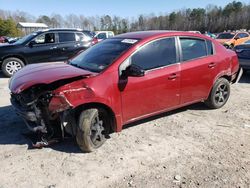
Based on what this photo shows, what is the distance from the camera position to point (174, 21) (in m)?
77.9

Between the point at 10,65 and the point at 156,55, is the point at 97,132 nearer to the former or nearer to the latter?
the point at 156,55

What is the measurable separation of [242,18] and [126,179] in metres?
67.3

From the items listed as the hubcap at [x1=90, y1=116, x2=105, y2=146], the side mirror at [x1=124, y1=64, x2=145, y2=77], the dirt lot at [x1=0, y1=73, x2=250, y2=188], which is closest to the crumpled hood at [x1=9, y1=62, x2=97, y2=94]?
the side mirror at [x1=124, y1=64, x2=145, y2=77]

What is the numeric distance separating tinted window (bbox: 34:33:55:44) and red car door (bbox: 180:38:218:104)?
6648 millimetres

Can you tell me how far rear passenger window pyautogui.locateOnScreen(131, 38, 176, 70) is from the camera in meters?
4.49

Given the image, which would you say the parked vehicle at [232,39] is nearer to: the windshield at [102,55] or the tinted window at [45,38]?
the tinted window at [45,38]

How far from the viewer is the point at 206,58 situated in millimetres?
5438

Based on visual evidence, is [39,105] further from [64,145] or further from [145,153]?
[145,153]

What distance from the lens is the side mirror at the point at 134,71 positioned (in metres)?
4.18

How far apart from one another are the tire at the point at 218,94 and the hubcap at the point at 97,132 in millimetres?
2601

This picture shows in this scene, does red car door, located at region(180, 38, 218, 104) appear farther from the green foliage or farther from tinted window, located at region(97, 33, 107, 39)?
the green foliage

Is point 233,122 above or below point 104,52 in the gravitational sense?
below

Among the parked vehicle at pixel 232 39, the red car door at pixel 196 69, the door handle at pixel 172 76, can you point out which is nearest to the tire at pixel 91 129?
the door handle at pixel 172 76

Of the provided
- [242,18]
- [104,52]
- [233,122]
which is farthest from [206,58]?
[242,18]
